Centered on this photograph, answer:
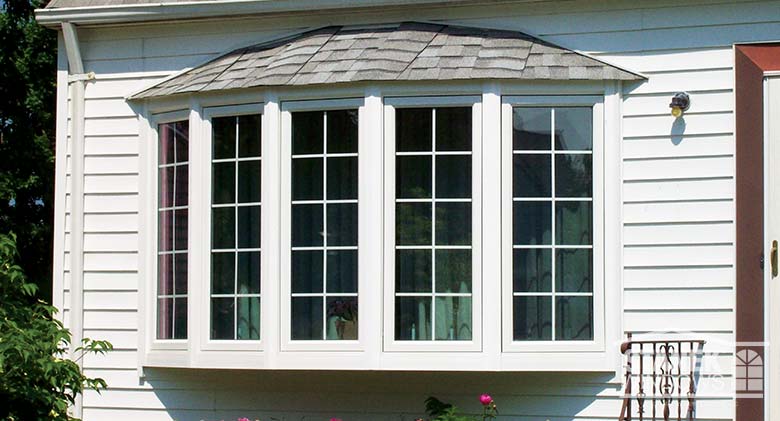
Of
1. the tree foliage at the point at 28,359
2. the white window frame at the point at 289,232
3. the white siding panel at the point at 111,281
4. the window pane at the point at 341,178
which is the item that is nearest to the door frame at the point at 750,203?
the white window frame at the point at 289,232

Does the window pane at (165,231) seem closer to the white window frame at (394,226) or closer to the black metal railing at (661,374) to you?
the white window frame at (394,226)

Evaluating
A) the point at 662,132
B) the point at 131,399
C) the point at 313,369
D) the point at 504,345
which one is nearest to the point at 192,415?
the point at 131,399

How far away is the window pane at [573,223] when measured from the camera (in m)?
7.84

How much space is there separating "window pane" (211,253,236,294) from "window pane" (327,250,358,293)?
2.38 feet

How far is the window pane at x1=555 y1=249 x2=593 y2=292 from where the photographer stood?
781cm

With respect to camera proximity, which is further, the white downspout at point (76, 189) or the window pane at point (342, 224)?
the white downspout at point (76, 189)

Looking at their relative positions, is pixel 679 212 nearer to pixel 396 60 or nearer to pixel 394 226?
pixel 394 226

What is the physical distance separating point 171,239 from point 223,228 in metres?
0.53

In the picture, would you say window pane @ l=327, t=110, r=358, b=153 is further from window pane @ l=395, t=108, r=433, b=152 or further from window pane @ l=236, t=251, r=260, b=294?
window pane @ l=236, t=251, r=260, b=294

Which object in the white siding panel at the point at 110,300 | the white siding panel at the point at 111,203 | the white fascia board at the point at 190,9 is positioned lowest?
the white siding panel at the point at 110,300

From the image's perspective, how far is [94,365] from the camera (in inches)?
352

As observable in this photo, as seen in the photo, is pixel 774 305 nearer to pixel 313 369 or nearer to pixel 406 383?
pixel 406 383

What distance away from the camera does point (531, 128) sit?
7.91m

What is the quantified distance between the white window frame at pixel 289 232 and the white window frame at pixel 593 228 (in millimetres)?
878
